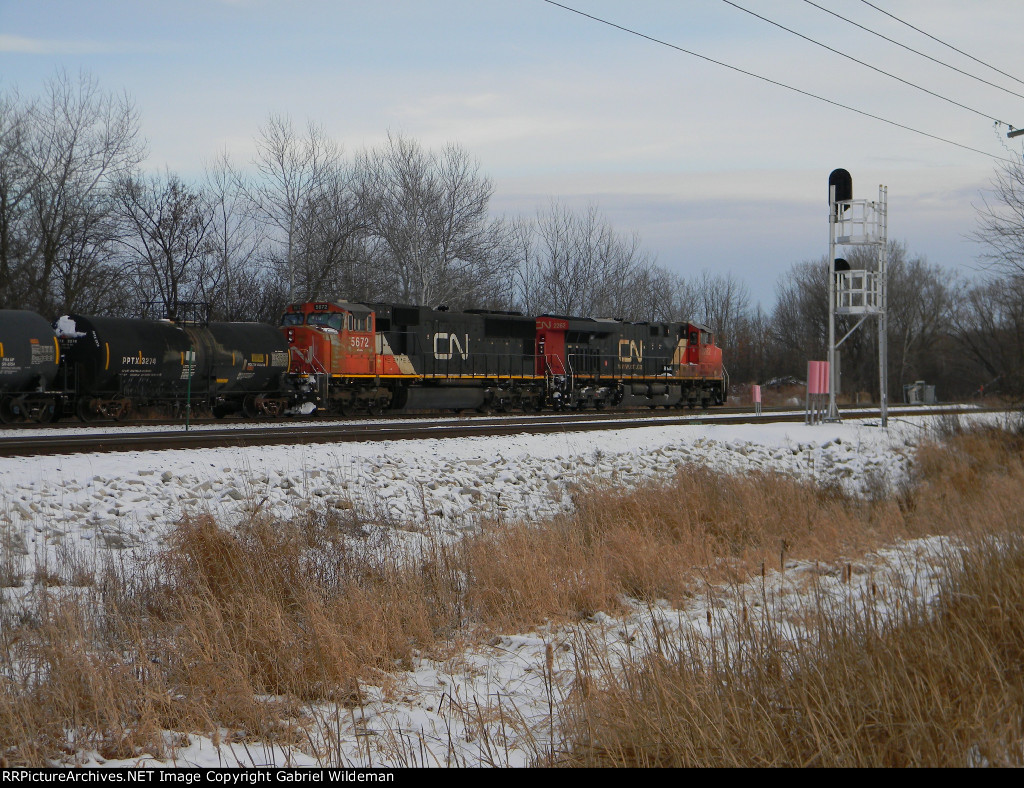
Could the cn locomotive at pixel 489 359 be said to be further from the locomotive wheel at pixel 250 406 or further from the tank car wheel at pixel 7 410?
the tank car wheel at pixel 7 410

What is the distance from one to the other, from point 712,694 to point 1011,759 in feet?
3.94

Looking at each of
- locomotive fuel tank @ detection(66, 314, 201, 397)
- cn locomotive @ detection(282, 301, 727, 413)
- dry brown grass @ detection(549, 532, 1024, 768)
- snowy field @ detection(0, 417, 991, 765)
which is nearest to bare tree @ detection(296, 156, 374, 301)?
cn locomotive @ detection(282, 301, 727, 413)

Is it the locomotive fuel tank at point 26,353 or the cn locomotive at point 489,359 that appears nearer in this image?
the locomotive fuel tank at point 26,353

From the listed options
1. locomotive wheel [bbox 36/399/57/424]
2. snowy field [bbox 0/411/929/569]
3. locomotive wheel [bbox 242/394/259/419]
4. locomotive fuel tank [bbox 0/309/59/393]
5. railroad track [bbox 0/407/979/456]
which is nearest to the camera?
snowy field [bbox 0/411/929/569]

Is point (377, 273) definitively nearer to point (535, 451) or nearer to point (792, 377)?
point (535, 451)

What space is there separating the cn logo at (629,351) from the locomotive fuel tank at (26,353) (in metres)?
19.5

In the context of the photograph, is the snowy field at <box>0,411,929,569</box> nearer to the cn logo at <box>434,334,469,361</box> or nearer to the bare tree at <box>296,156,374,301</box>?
the cn logo at <box>434,334,469,361</box>

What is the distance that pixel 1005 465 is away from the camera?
53.0 feet

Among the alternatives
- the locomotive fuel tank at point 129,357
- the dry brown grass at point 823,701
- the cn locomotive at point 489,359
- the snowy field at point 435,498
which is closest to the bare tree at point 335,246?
the cn locomotive at point 489,359

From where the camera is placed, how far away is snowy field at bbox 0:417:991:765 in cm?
453

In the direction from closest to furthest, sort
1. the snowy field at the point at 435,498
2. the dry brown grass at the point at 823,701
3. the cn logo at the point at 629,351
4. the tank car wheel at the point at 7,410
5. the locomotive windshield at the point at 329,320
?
the dry brown grass at the point at 823,701, the snowy field at the point at 435,498, the tank car wheel at the point at 7,410, the locomotive windshield at the point at 329,320, the cn logo at the point at 629,351

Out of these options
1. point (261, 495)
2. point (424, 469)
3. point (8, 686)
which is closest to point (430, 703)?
point (8, 686)

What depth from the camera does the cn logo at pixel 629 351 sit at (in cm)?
3319

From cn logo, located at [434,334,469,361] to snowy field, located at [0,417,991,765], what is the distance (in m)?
9.90
